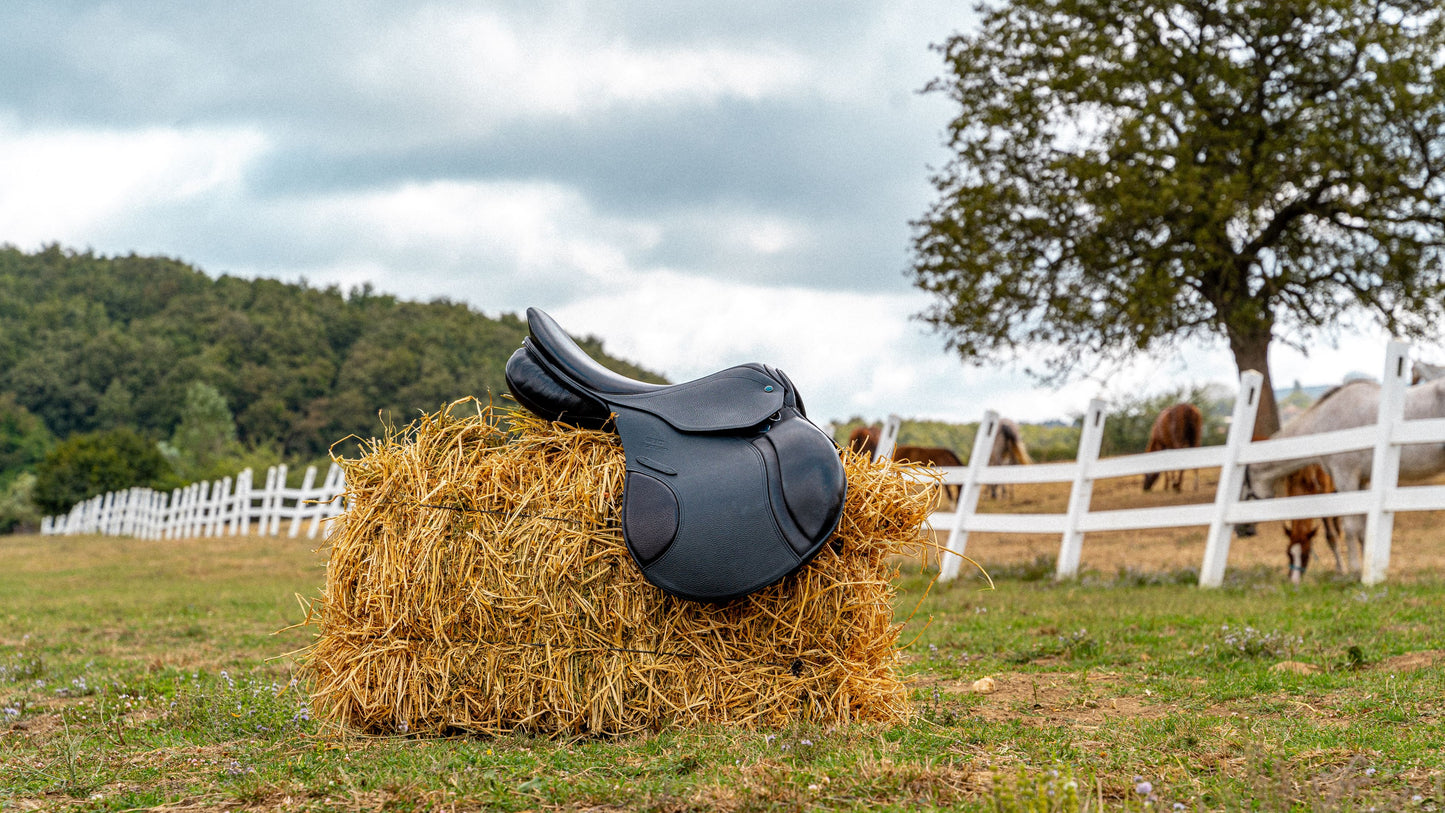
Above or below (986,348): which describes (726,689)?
below

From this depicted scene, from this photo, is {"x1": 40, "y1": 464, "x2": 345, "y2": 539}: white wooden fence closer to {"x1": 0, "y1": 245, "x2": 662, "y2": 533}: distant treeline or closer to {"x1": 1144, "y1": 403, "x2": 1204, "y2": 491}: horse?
{"x1": 0, "y1": 245, "x2": 662, "y2": 533}: distant treeline

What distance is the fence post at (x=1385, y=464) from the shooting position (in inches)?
325

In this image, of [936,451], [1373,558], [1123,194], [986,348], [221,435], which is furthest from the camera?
[221,435]

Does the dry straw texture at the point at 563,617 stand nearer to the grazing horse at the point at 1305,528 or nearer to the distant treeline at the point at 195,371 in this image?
the grazing horse at the point at 1305,528

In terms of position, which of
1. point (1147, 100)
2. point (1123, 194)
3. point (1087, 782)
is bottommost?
point (1087, 782)

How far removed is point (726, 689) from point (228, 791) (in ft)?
5.47

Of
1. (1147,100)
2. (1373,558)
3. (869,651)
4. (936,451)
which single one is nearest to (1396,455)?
(1373,558)

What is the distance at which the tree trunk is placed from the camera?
2048cm

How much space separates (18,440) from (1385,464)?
88.8m

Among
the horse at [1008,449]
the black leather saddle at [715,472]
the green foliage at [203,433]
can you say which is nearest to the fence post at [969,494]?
the black leather saddle at [715,472]

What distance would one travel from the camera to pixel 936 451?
78.8ft

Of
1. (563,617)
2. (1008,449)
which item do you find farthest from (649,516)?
(1008,449)

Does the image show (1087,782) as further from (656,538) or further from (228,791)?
(228,791)

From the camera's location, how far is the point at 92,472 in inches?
2050
